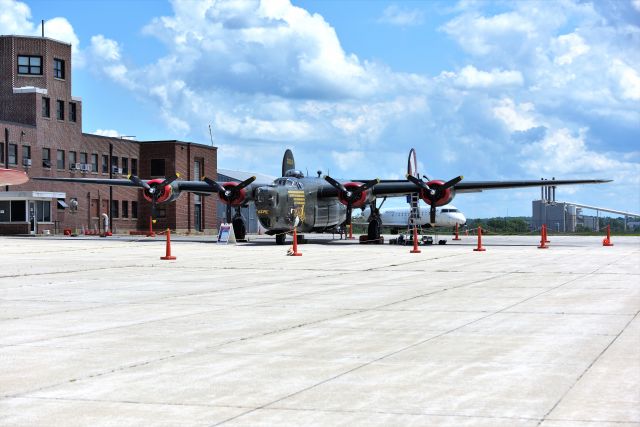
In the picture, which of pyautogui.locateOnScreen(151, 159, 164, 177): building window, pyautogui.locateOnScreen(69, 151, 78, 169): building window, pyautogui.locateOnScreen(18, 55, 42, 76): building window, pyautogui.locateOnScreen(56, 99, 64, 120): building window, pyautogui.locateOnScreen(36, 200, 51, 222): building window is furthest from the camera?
pyautogui.locateOnScreen(151, 159, 164, 177): building window

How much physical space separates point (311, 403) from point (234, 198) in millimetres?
42024

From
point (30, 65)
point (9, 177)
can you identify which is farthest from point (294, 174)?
point (30, 65)

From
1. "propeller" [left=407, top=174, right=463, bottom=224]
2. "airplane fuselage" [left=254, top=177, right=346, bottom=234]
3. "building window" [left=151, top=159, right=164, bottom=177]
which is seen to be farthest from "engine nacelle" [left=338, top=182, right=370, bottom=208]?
"building window" [left=151, top=159, right=164, bottom=177]

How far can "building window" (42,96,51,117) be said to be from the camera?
242 feet

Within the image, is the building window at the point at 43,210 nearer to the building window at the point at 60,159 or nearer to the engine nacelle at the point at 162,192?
the building window at the point at 60,159

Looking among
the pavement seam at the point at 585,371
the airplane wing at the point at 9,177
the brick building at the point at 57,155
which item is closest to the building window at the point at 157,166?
the brick building at the point at 57,155

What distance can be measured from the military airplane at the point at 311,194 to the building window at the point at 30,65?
85.5 ft

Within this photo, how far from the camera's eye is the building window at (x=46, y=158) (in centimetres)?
7362

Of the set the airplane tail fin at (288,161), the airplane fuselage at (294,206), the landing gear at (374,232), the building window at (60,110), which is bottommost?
the landing gear at (374,232)

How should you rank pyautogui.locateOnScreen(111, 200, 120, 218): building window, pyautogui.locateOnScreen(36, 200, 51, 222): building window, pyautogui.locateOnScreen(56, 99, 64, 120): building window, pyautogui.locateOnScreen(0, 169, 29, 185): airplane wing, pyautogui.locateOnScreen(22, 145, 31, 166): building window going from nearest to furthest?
1. pyautogui.locateOnScreen(0, 169, 29, 185): airplane wing
2. pyautogui.locateOnScreen(36, 200, 51, 222): building window
3. pyautogui.locateOnScreen(22, 145, 31, 166): building window
4. pyautogui.locateOnScreen(56, 99, 64, 120): building window
5. pyautogui.locateOnScreen(111, 200, 120, 218): building window

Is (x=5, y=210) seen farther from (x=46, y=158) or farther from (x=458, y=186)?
(x=458, y=186)

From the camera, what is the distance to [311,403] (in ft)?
23.7

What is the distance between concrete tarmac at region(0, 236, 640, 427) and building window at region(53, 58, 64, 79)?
193ft

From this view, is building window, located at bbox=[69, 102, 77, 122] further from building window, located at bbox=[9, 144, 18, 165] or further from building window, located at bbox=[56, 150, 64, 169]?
building window, located at bbox=[9, 144, 18, 165]
